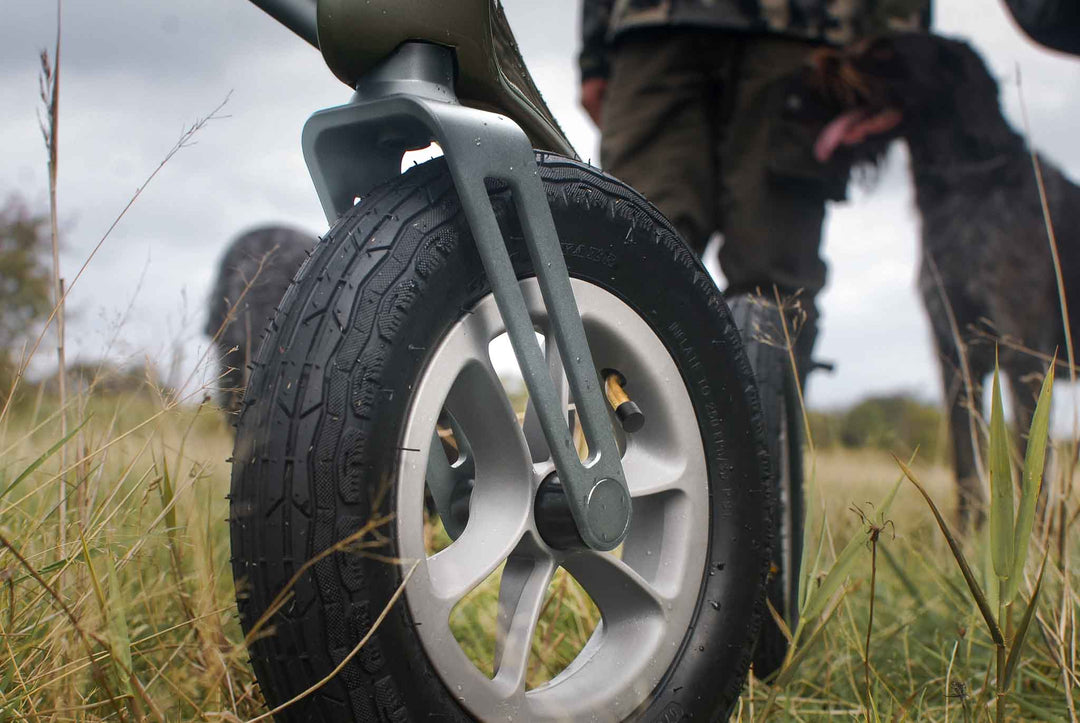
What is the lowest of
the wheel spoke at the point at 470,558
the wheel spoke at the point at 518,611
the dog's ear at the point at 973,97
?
the wheel spoke at the point at 518,611

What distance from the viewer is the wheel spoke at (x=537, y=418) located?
1193 mm

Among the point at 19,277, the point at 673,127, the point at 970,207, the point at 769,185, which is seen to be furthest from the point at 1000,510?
the point at 19,277

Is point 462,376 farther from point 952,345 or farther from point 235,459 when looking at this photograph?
point 952,345

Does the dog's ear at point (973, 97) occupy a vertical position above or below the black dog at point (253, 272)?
above

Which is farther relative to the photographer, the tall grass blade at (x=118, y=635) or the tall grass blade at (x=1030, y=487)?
the tall grass blade at (x=1030, y=487)

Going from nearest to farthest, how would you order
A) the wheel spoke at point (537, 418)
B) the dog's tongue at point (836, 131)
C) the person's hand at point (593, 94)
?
the wheel spoke at point (537, 418)
the person's hand at point (593, 94)
the dog's tongue at point (836, 131)

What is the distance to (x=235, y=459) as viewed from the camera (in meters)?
0.94

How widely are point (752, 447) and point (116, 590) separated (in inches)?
33.3

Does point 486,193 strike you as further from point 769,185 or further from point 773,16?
point 773,16

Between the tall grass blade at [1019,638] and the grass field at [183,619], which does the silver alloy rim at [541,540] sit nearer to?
the grass field at [183,619]

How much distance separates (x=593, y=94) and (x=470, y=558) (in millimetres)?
2791

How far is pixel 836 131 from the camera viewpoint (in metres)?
4.20

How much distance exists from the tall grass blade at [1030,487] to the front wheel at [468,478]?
0.35 metres

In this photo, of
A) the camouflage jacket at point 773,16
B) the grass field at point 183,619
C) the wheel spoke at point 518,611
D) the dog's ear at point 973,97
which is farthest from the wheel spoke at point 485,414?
the dog's ear at point 973,97
